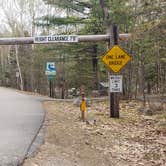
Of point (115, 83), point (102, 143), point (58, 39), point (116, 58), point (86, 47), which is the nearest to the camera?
point (102, 143)

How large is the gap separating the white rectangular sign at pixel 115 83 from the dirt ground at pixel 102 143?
3.41 ft

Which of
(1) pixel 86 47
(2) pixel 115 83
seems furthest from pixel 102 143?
A: (1) pixel 86 47

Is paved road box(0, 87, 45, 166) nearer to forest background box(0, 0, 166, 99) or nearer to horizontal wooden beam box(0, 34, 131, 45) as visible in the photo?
horizontal wooden beam box(0, 34, 131, 45)

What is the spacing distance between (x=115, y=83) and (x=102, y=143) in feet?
14.4

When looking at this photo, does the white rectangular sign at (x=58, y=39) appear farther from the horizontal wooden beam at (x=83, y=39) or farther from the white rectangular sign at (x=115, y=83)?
the white rectangular sign at (x=115, y=83)

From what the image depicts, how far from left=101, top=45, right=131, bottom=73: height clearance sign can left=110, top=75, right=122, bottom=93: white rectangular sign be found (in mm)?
293

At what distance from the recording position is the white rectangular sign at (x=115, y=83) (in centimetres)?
1213

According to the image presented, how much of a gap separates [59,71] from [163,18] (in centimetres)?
2152

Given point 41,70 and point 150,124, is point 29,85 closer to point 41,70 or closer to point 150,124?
point 41,70

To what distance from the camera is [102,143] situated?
808cm

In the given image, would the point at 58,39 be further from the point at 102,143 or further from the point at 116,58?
the point at 102,143

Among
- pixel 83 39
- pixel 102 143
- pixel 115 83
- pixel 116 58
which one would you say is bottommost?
pixel 102 143

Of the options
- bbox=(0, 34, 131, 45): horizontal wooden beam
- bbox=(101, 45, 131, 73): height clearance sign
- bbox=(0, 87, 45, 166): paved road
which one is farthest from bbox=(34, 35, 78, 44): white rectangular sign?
bbox=(0, 87, 45, 166): paved road

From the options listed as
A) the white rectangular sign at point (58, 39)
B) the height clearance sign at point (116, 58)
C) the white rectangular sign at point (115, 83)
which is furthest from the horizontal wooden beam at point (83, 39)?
the white rectangular sign at point (115, 83)
